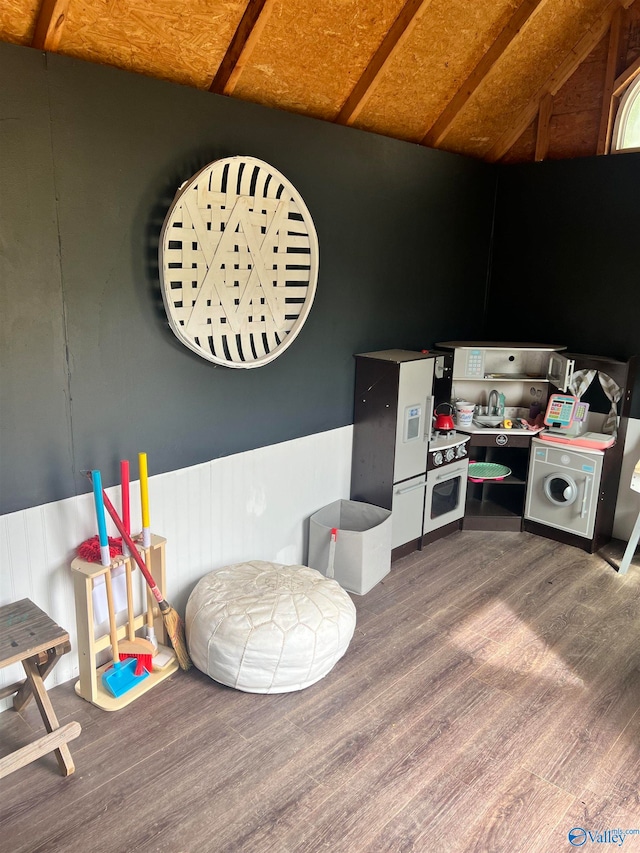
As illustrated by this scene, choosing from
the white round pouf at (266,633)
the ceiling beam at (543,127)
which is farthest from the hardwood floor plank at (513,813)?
the ceiling beam at (543,127)

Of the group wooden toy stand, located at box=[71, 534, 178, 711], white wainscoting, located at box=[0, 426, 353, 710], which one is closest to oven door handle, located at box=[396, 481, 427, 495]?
white wainscoting, located at box=[0, 426, 353, 710]

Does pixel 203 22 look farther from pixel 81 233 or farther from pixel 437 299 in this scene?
pixel 437 299

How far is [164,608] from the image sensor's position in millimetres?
2688

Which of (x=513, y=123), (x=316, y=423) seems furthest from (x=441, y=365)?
(x=513, y=123)

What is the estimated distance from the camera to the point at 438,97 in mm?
3803

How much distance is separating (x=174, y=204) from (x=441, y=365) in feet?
7.09

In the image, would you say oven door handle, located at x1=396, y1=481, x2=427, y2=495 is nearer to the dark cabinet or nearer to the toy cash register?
the dark cabinet

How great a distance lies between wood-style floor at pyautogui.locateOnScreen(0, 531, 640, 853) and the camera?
6.69ft

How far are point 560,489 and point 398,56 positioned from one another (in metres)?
2.78

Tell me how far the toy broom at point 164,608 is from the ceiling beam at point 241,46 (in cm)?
187

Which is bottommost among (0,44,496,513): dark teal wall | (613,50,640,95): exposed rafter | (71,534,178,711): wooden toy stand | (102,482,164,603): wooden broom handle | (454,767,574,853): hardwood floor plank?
(454,767,574,853): hardwood floor plank

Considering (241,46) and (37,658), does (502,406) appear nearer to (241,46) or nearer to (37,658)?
(241,46)

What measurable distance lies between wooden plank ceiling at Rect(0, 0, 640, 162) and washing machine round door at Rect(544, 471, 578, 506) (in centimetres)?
214

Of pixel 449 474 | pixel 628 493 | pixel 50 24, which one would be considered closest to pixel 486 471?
pixel 449 474
